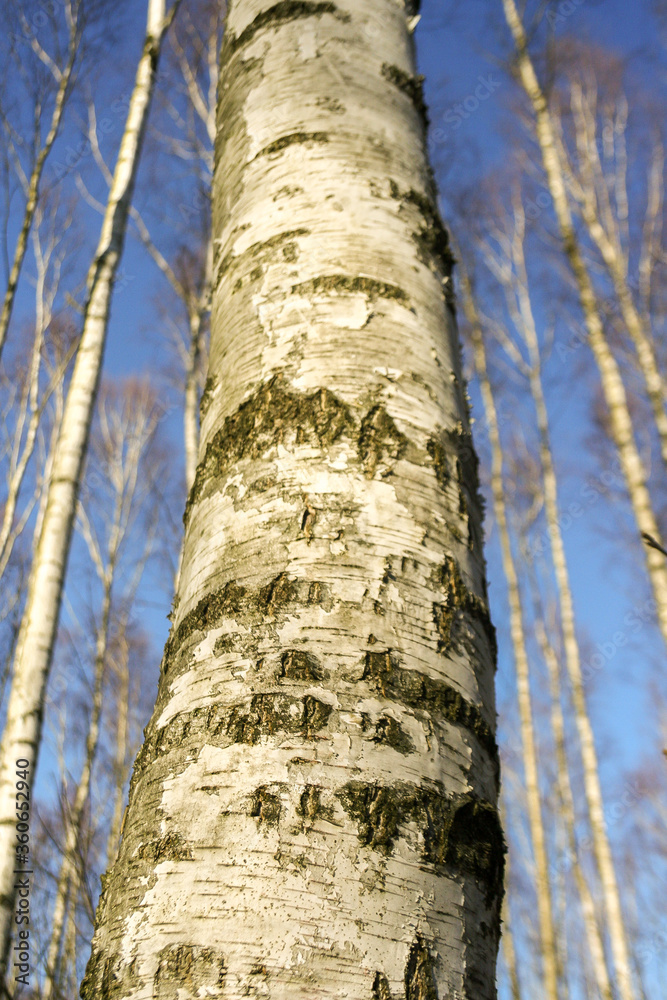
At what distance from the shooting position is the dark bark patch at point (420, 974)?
476mm

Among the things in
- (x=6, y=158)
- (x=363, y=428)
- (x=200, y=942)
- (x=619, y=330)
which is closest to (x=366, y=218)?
(x=363, y=428)

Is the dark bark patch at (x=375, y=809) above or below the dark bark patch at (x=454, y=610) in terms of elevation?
below

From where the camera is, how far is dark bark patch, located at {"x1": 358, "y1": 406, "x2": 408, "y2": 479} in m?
0.70

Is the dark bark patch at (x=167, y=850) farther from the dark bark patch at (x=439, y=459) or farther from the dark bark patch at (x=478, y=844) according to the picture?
the dark bark patch at (x=439, y=459)

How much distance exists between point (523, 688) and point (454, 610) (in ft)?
23.9

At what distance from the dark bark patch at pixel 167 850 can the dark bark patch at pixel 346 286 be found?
2.00 ft

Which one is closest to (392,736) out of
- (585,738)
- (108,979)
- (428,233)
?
(108,979)

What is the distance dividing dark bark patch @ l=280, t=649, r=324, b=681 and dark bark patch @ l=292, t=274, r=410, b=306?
0.45 metres

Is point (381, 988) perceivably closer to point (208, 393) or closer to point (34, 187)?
point (208, 393)

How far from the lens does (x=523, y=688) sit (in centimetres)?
738

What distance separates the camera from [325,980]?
46 centimetres

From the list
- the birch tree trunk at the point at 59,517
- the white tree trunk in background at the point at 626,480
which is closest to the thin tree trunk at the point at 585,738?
the white tree trunk in background at the point at 626,480

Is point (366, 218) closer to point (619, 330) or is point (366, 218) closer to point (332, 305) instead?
point (332, 305)

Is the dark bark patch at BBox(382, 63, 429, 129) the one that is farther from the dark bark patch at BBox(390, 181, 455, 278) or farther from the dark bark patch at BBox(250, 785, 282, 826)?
the dark bark patch at BBox(250, 785, 282, 826)
